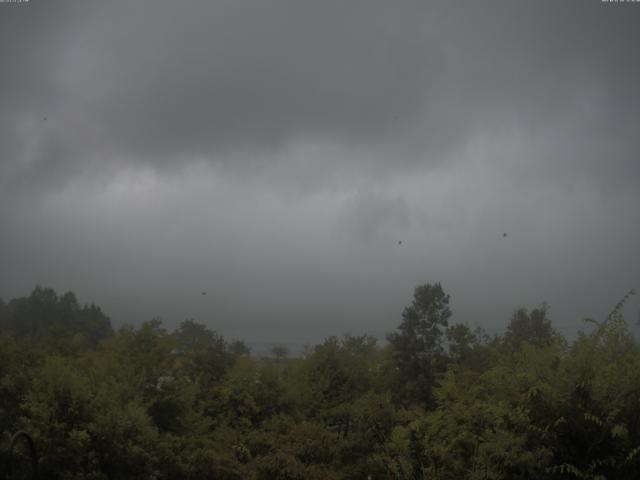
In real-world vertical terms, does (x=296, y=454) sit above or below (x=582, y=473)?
below

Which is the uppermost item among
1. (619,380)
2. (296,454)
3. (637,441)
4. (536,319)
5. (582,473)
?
(536,319)

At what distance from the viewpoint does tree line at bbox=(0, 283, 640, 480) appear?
8359mm

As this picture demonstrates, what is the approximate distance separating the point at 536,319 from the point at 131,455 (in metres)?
29.2

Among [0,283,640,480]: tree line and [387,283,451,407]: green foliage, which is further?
[387,283,451,407]: green foliage

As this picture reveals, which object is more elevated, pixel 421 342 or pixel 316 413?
pixel 421 342

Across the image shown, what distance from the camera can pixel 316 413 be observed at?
25.0 meters

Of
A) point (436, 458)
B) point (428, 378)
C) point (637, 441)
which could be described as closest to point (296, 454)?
point (436, 458)

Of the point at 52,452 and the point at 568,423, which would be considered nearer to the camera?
the point at 568,423

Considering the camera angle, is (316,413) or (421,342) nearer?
(316,413)

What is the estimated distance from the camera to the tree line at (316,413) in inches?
329

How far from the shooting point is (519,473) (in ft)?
28.5

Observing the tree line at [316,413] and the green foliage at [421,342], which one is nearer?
the tree line at [316,413]

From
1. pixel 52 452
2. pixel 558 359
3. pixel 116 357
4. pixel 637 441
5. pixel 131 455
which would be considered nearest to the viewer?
pixel 637 441

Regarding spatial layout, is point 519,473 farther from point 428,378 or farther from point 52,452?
point 428,378
